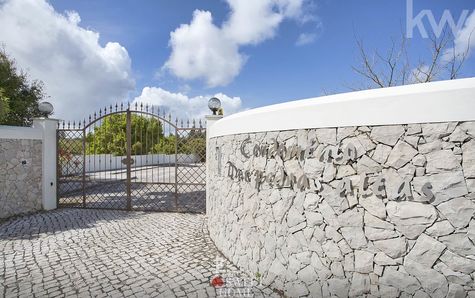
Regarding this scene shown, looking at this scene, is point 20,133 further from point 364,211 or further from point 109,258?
point 364,211

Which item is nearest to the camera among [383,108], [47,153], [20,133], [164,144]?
[383,108]

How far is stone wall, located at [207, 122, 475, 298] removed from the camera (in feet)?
8.27

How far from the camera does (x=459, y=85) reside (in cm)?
246

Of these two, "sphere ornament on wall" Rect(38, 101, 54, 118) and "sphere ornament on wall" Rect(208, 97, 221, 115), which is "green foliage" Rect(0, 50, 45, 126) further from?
"sphere ornament on wall" Rect(208, 97, 221, 115)

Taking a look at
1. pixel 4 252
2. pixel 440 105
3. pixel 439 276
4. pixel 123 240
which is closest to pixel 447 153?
pixel 440 105

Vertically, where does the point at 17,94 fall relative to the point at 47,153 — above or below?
above

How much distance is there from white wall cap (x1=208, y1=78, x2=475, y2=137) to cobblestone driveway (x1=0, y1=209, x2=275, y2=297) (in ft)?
7.96

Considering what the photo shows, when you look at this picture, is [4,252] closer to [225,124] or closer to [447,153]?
[225,124]

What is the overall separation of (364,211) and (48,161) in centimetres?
933

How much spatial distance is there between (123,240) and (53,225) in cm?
246

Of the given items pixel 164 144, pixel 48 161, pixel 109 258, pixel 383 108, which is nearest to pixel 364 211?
pixel 383 108

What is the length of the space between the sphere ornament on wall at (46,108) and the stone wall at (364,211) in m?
7.66

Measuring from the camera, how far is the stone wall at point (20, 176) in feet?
26.1

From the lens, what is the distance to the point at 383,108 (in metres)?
2.82
